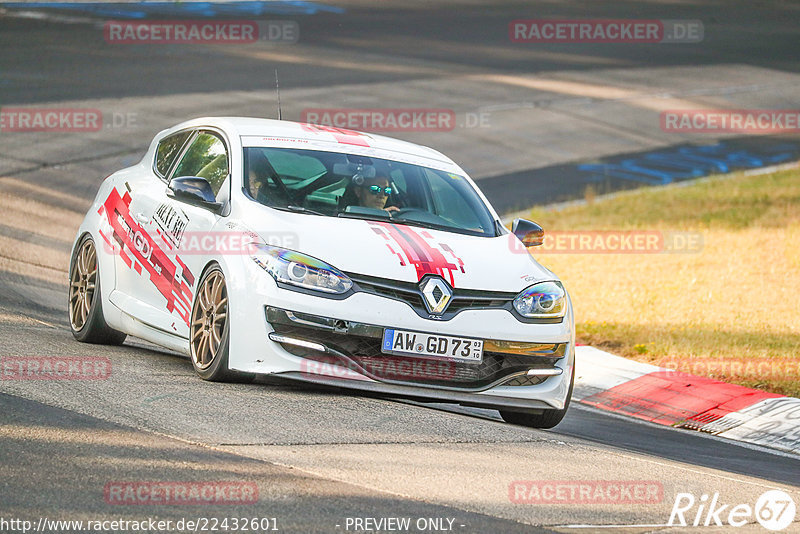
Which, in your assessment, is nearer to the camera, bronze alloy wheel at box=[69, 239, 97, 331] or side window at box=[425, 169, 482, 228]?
side window at box=[425, 169, 482, 228]

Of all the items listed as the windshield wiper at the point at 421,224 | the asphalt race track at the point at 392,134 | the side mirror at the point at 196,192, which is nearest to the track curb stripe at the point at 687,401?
the asphalt race track at the point at 392,134

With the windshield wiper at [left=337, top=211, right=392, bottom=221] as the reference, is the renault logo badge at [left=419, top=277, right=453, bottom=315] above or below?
below

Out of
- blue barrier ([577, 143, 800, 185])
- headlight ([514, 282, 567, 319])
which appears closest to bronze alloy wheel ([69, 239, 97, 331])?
headlight ([514, 282, 567, 319])

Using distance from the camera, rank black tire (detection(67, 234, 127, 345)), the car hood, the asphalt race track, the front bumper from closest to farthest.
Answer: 1. the asphalt race track
2. the front bumper
3. the car hood
4. black tire (detection(67, 234, 127, 345))

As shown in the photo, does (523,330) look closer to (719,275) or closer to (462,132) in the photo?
(719,275)

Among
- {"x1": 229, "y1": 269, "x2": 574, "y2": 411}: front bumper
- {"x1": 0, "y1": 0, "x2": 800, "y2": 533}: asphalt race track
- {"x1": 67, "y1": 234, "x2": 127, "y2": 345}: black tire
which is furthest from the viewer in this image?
{"x1": 67, "y1": 234, "x2": 127, "y2": 345}: black tire

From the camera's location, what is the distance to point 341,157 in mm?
8680

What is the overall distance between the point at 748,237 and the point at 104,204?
999 cm

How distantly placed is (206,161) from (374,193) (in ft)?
4.05

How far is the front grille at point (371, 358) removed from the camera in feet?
24.0

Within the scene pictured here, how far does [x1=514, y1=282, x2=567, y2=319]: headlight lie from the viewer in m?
7.71

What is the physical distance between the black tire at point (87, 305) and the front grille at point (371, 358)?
2264 millimetres

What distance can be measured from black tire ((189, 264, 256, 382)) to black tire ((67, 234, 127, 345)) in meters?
1.41

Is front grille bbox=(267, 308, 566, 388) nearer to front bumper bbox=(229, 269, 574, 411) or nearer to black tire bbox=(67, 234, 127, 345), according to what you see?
front bumper bbox=(229, 269, 574, 411)
